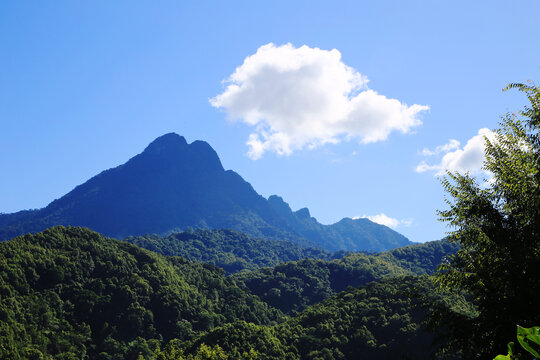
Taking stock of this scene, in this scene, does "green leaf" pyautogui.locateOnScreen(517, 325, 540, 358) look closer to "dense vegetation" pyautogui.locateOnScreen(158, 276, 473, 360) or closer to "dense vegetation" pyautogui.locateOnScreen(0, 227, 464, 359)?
"dense vegetation" pyautogui.locateOnScreen(0, 227, 464, 359)

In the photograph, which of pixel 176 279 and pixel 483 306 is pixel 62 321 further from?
pixel 483 306

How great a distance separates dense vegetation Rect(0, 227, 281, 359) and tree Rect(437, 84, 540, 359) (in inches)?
3006

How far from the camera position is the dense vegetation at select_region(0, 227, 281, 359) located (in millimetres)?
79688

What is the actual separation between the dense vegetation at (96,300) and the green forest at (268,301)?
0.99 ft

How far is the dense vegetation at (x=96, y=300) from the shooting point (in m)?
79.7

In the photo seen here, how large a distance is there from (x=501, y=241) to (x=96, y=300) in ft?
337

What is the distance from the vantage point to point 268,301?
14812cm

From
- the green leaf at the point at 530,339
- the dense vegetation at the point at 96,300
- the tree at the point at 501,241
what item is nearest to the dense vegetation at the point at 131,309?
the dense vegetation at the point at 96,300

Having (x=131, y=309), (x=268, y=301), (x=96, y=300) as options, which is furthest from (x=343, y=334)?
(x=268, y=301)

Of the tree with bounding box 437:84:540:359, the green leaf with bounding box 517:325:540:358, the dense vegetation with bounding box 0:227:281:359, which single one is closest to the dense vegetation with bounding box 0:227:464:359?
the dense vegetation with bounding box 0:227:281:359

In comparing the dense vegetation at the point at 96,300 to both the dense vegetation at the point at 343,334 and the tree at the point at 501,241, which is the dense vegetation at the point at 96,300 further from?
the tree at the point at 501,241

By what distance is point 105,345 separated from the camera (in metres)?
87.1

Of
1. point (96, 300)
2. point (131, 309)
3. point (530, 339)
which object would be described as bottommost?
point (131, 309)

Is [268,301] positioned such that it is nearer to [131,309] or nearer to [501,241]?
[131,309]
